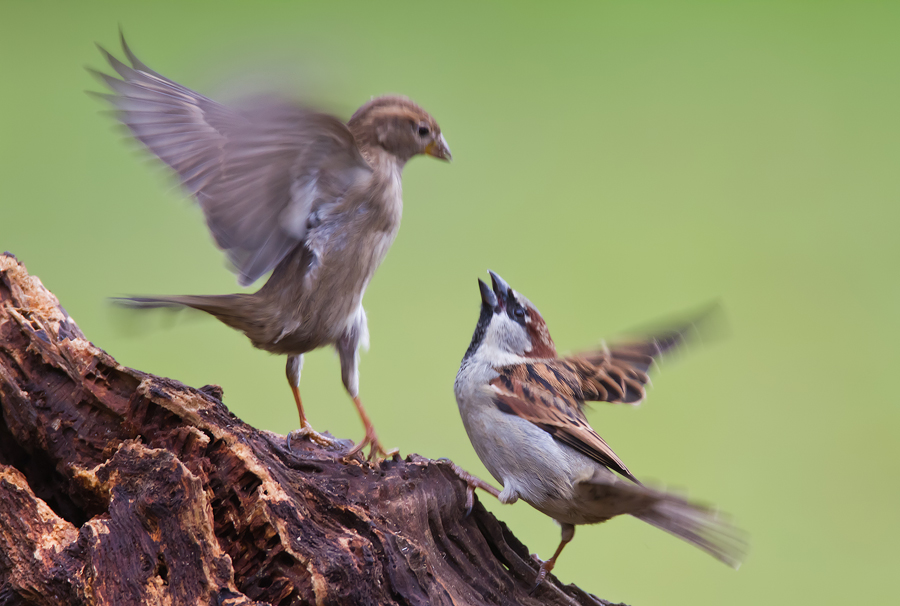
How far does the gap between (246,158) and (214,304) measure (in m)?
0.40

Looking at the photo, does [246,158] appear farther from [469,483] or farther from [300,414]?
[469,483]

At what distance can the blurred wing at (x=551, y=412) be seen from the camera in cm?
184

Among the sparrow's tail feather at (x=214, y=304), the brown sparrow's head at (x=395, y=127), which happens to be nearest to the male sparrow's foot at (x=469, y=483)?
the sparrow's tail feather at (x=214, y=304)

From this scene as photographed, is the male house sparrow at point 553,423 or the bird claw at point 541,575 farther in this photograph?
the bird claw at point 541,575

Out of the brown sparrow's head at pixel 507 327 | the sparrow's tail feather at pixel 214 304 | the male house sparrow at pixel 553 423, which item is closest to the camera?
the male house sparrow at pixel 553 423

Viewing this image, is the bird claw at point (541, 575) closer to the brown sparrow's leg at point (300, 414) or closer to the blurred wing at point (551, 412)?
the blurred wing at point (551, 412)

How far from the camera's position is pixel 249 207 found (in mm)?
1990

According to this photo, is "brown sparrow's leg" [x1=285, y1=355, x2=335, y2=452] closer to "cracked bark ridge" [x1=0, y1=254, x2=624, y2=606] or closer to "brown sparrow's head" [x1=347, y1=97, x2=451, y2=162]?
"cracked bark ridge" [x1=0, y1=254, x2=624, y2=606]

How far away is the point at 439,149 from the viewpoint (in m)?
2.26

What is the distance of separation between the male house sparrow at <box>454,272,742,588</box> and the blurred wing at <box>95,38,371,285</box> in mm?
548

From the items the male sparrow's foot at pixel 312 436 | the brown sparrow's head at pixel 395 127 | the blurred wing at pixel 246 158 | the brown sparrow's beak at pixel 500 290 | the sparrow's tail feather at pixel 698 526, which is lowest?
the male sparrow's foot at pixel 312 436

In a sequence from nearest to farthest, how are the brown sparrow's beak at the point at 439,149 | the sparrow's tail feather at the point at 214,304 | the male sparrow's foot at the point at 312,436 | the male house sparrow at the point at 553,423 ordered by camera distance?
the male house sparrow at the point at 553,423
the sparrow's tail feather at the point at 214,304
the male sparrow's foot at the point at 312,436
the brown sparrow's beak at the point at 439,149

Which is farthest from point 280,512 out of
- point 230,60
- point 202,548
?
point 230,60

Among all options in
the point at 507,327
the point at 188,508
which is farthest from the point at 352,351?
the point at 188,508
